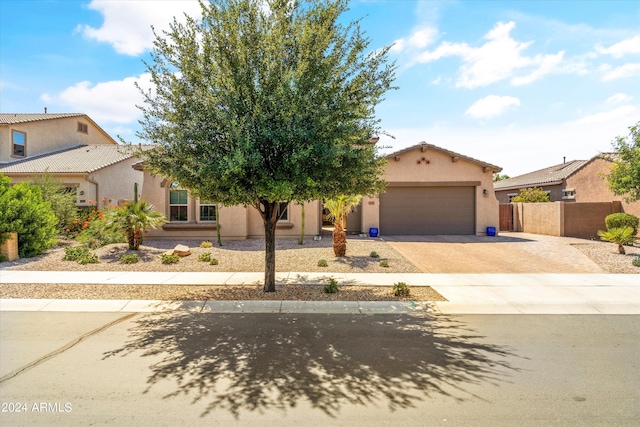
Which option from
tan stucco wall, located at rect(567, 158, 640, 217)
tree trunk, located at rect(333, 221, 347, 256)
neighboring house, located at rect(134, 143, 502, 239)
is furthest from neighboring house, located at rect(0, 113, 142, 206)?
tan stucco wall, located at rect(567, 158, 640, 217)

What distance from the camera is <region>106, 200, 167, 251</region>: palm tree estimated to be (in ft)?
46.4

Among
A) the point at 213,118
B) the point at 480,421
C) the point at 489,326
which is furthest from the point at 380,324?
the point at 213,118

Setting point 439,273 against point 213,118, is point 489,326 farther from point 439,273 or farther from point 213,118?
point 213,118

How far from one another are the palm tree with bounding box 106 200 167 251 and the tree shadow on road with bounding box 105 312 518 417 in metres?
7.71

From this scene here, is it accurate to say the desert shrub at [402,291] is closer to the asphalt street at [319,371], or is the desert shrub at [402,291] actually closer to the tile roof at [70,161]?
the asphalt street at [319,371]

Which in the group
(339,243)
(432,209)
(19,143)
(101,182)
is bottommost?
(339,243)

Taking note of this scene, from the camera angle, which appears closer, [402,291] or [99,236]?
[402,291]

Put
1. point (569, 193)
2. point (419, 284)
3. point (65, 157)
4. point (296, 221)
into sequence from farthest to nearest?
point (569, 193) < point (65, 157) < point (296, 221) < point (419, 284)

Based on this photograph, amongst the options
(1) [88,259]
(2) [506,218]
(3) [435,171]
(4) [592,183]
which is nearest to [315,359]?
(1) [88,259]

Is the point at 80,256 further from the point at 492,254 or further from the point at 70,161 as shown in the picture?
the point at 492,254

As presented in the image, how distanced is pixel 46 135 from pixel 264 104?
2519 cm

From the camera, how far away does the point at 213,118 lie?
743 centimetres

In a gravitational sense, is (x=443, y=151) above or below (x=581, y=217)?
above

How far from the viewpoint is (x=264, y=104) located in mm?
7230
